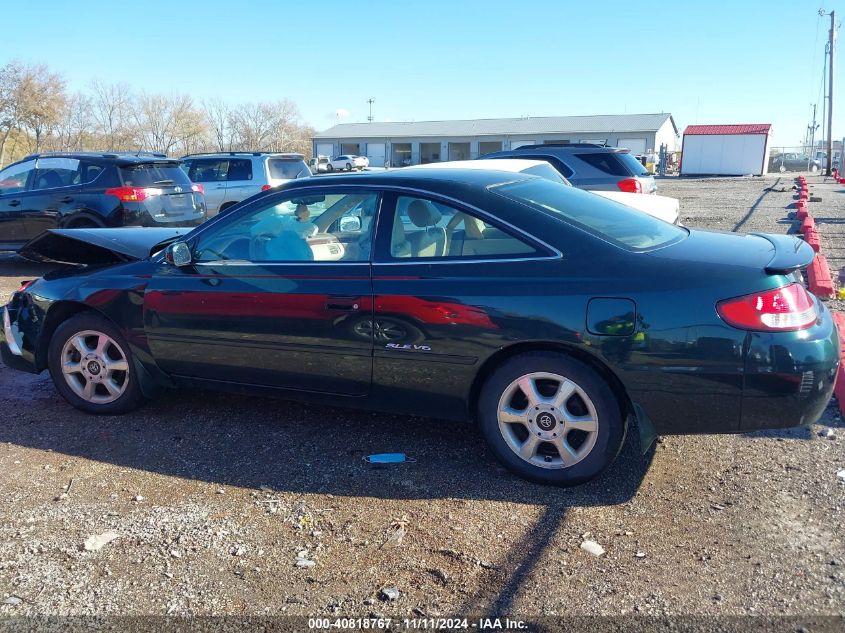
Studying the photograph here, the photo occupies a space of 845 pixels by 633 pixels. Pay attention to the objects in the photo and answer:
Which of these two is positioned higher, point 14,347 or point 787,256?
point 787,256

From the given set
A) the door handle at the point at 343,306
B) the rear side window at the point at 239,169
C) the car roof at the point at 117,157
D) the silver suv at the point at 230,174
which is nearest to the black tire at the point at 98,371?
the door handle at the point at 343,306

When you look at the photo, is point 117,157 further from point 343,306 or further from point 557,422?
point 557,422

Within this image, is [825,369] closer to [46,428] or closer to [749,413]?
[749,413]

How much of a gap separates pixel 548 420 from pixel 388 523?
0.96 meters

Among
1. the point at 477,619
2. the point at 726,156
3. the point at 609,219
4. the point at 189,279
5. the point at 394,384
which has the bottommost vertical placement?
the point at 477,619

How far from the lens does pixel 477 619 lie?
275cm

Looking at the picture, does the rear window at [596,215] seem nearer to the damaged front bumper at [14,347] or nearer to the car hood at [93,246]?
the car hood at [93,246]

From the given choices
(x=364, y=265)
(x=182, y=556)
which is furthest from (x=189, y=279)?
(x=182, y=556)

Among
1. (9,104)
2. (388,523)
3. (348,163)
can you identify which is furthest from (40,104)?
(388,523)

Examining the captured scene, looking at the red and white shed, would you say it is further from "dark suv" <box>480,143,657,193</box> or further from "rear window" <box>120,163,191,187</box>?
"rear window" <box>120,163,191,187</box>

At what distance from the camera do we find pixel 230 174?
1377 cm

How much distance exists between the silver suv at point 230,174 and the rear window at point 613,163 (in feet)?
18.1

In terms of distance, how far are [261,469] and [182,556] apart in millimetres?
870

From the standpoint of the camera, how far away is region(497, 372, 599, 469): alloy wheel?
3.63 m
